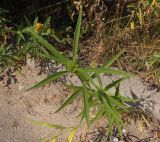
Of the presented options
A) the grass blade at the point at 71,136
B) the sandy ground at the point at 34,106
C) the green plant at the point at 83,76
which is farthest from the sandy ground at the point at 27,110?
the green plant at the point at 83,76

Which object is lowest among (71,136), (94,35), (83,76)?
(71,136)

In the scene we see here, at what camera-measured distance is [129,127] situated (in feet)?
8.63

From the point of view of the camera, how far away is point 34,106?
2693mm

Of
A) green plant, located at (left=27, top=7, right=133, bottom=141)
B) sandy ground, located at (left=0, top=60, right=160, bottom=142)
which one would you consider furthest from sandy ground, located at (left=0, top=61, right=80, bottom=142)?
green plant, located at (left=27, top=7, right=133, bottom=141)

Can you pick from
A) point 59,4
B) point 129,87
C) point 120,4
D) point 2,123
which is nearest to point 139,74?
point 129,87

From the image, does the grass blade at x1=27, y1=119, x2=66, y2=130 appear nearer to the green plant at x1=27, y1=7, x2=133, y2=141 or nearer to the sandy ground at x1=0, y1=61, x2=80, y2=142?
the sandy ground at x1=0, y1=61, x2=80, y2=142

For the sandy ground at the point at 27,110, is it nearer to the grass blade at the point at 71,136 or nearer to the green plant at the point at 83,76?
the grass blade at the point at 71,136

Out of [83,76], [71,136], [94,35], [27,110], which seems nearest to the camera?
[83,76]

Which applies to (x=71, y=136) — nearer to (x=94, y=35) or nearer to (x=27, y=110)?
(x=27, y=110)

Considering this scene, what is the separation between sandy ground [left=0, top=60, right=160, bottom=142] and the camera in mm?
2604

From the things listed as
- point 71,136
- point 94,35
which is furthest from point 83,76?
point 94,35

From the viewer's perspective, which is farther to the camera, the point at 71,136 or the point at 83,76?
the point at 71,136

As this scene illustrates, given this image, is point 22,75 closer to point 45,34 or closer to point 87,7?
point 45,34

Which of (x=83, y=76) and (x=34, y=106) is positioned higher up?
(x=83, y=76)
